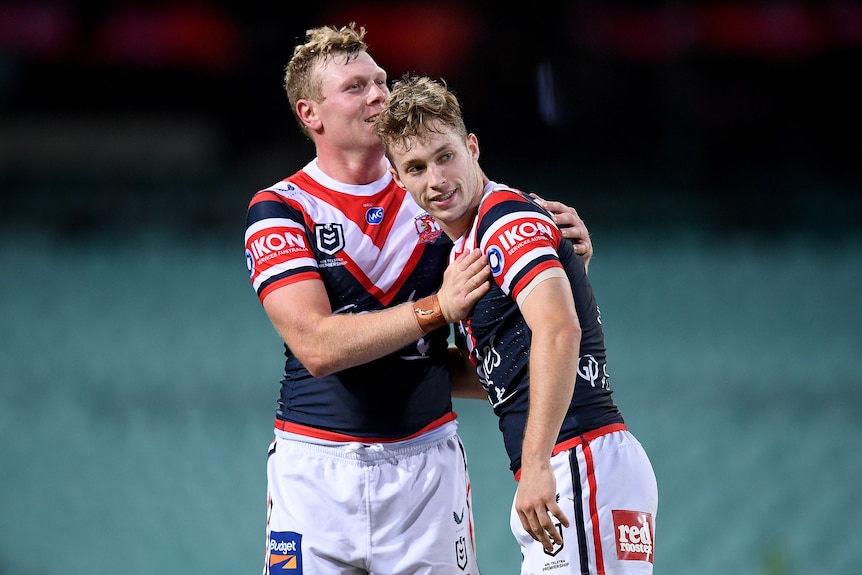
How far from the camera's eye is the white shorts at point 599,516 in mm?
2344

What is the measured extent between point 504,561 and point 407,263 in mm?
3259

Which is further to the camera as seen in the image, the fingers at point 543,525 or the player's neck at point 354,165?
the player's neck at point 354,165

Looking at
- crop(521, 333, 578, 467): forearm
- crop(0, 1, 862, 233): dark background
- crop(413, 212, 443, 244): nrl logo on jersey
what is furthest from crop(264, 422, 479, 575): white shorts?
crop(0, 1, 862, 233): dark background

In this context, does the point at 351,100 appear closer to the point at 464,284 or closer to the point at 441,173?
the point at 441,173

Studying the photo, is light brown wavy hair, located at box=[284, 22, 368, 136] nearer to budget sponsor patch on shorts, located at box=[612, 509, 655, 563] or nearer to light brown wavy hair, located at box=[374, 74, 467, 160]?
light brown wavy hair, located at box=[374, 74, 467, 160]

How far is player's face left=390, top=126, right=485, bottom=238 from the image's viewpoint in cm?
244

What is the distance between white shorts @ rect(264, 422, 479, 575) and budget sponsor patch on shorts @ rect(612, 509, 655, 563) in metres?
0.64

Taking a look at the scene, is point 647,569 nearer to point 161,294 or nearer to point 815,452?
point 815,452

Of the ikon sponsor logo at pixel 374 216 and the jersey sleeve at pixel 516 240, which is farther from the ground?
the ikon sponsor logo at pixel 374 216

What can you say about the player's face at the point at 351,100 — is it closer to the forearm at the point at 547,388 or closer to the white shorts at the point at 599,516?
the forearm at the point at 547,388

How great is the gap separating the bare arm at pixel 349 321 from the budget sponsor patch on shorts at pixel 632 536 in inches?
23.9

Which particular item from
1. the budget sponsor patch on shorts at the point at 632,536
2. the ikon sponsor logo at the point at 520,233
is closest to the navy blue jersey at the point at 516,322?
the ikon sponsor logo at the point at 520,233

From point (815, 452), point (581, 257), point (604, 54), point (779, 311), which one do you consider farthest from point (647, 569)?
point (604, 54)

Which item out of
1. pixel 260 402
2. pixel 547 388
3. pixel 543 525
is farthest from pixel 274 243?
pixel 260 402
